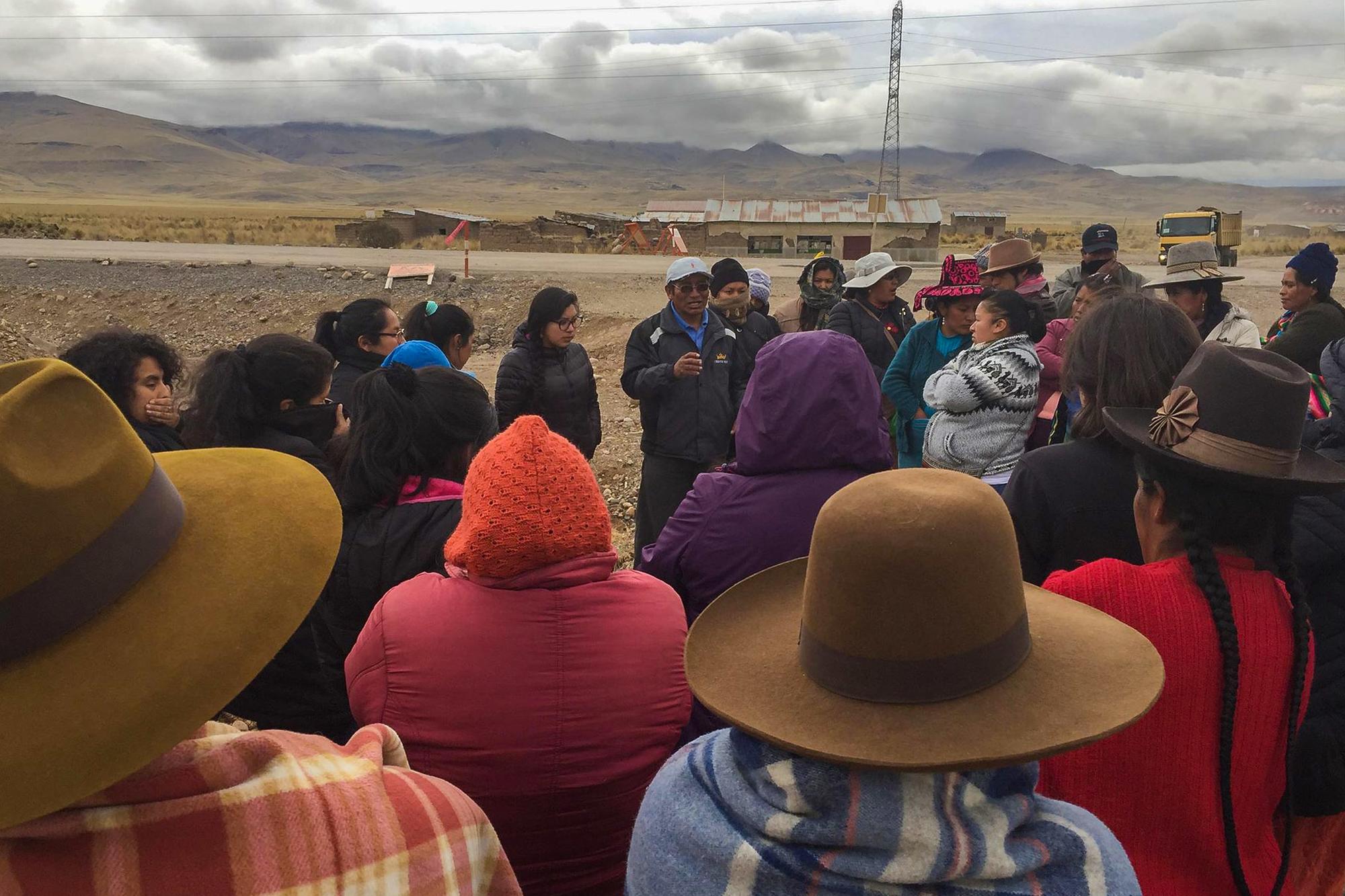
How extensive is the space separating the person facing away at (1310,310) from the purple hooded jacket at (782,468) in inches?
156

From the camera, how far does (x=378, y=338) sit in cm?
470

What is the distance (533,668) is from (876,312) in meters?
4.63

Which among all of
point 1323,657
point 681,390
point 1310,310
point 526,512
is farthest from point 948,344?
point 526,512

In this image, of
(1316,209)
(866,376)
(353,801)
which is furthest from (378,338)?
(1316,209)

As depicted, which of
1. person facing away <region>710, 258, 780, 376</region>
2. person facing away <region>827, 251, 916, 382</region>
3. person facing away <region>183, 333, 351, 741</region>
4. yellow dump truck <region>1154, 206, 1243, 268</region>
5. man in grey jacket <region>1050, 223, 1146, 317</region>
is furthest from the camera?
yellow dump truck <region>1154, 206, 1243, 268</region>

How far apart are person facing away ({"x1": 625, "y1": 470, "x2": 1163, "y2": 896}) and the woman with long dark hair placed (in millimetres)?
2338

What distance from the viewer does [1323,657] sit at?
1.94 m

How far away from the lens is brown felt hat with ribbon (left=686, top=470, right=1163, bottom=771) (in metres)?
1.12

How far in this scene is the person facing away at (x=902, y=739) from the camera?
1.09 metres

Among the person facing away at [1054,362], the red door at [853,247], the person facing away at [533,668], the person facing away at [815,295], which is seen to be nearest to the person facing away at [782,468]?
the person facing away at [533,668]

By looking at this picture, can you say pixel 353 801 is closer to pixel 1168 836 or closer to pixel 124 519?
pixel 124 519

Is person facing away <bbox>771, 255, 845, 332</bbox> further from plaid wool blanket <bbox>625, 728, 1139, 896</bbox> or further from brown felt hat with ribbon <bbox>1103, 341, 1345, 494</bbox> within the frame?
plaid wool blanket <bbox>625, 728, 1139, 896</bbox>

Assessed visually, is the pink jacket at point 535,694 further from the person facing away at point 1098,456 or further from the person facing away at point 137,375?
the person facing away at point 137,375

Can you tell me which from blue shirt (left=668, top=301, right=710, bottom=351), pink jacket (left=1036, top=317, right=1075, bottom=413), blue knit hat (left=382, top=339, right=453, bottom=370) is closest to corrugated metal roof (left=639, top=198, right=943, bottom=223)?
blue shirt (left=668, top=301, right=710, bottom=351)
